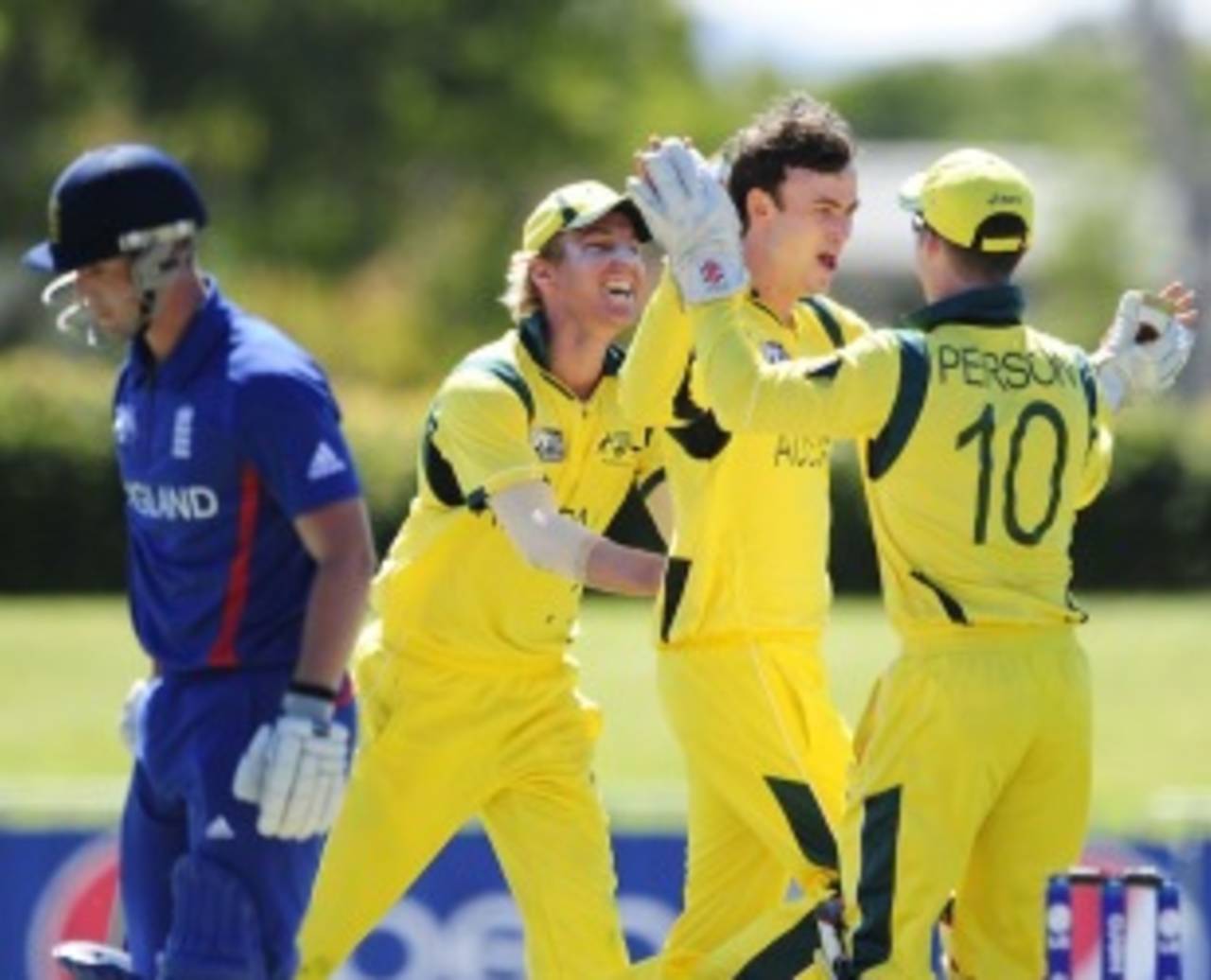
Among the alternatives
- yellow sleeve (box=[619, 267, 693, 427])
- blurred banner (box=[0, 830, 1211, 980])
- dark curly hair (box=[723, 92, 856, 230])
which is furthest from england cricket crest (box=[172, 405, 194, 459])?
blurred banner (box=[0, 830, 1211, 980])

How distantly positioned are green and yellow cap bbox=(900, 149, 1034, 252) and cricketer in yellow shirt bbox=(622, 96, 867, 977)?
633 millimetres

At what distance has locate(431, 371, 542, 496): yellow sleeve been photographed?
916 cm

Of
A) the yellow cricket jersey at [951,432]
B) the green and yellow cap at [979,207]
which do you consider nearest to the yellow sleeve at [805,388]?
the yellow cricket jersey at [951,432]

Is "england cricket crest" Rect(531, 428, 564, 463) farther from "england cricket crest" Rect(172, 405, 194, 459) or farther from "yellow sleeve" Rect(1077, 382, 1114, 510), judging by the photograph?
"yellow sleeve" Rect(1077, 382, 1114, 510)


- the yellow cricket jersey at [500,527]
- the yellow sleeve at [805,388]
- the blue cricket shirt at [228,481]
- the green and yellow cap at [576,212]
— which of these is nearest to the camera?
the yellow sleeve at [805,388]

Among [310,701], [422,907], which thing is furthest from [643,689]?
[310,701]

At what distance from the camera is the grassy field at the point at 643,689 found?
63.7 ft

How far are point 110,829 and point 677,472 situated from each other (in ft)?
11.5

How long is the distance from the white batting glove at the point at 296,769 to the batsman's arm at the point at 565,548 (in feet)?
2.39

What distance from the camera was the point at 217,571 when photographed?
874 cm

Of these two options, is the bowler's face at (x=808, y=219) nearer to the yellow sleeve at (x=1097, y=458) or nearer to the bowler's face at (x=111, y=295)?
the yellow sleeve at (x=1097, y=458)

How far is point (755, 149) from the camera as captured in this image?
9.20m

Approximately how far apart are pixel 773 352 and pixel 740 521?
1.32ft

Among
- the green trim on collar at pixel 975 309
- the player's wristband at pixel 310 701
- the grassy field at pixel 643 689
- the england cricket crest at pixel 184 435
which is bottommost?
the grassy field at pixel 643 689
